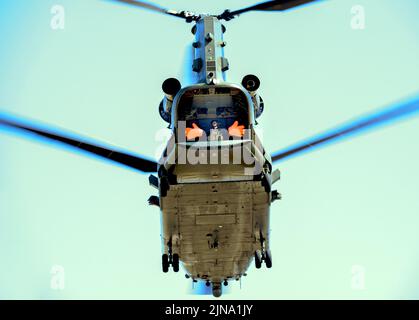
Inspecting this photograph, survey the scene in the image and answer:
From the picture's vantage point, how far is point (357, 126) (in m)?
13.9

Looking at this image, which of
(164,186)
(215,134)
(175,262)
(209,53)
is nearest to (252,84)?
(209,53)

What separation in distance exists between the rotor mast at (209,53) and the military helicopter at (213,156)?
0.08ft

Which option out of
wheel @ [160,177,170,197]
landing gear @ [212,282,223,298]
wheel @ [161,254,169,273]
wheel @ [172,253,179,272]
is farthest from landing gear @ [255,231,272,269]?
landing gear @ [212,282,223,298]

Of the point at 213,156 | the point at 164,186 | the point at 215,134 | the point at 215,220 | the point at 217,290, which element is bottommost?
the point at 217,290

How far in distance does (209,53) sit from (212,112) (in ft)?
4.76

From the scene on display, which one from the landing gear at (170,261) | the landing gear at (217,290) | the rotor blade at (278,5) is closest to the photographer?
the rotor blade at (278,5)

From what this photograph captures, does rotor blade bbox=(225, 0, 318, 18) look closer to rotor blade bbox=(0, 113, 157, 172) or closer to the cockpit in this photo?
the cockpit

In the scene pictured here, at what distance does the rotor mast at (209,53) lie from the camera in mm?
14297

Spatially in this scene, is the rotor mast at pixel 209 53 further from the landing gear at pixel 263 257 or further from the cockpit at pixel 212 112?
the landing gear at pixel 263 257

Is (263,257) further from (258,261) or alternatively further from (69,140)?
(69,140)

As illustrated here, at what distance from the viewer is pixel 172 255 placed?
Result: 613 inches

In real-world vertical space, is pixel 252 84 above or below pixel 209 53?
below

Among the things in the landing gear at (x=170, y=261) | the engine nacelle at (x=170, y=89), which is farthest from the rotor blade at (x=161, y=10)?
the landing gear at (x=170, y=261)

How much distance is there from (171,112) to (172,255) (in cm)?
368
